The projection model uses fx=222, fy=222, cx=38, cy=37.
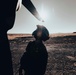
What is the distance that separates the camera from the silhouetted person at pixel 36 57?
330cm

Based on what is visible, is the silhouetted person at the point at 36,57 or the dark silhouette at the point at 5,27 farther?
the silhouetted person at the point at 36,57

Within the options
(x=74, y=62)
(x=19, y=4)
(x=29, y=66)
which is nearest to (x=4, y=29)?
(x=19, y=4)

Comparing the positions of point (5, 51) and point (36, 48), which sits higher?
point (5, 51)

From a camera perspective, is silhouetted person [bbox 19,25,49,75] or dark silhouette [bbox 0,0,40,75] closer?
dark silhouette [bbox 0,0,40,75]

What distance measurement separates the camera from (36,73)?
3414 millimetres

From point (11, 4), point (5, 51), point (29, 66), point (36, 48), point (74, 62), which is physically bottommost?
point (74, 62)

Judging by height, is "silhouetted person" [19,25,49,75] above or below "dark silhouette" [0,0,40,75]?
below

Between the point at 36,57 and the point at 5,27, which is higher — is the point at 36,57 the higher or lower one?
the lower one

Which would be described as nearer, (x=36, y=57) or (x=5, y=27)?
(x=5, y=27)

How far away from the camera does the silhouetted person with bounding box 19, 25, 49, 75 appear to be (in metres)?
3.30

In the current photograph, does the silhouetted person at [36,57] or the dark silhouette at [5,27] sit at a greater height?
the dark silhouette at [5,27]

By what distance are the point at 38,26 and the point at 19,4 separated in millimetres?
1998

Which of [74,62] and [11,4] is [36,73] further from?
[11,4]

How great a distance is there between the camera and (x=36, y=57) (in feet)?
11.1
